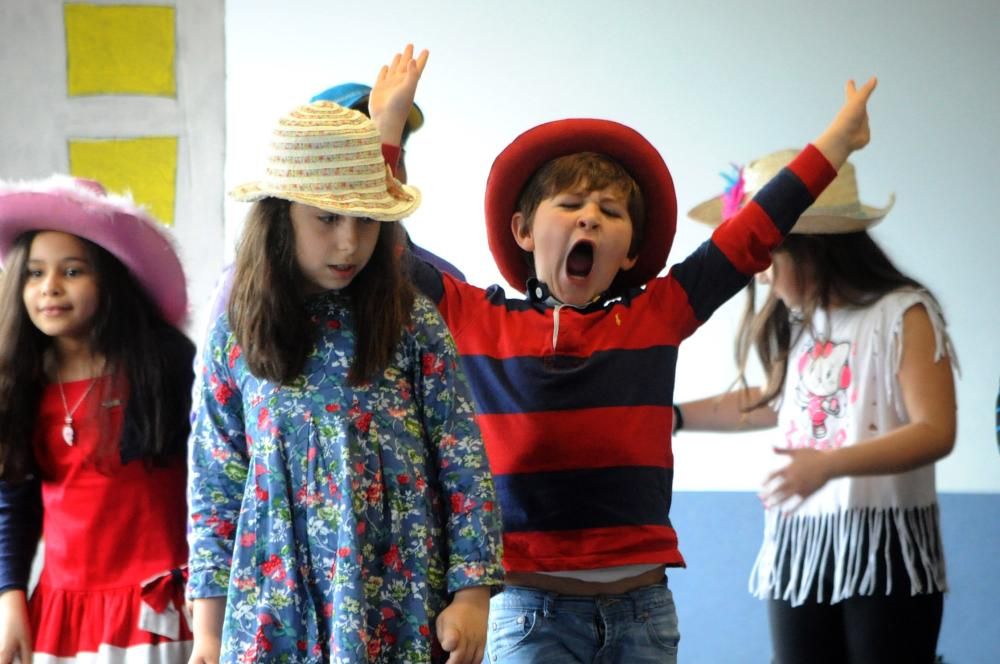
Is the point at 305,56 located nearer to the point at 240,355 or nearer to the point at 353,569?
the point at 240,355

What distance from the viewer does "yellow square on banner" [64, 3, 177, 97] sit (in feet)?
12.5

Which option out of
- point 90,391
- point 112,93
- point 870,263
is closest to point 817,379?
point 870,263

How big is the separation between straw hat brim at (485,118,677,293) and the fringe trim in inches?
25.7

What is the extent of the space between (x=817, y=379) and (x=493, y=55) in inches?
64.0

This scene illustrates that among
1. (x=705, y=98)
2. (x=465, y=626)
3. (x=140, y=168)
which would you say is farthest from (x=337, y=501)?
(x=140, y=168)

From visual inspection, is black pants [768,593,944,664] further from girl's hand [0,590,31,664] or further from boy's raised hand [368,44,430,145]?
girl's hand [0,590,31,664]

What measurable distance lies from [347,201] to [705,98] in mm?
2005

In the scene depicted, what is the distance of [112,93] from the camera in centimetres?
381

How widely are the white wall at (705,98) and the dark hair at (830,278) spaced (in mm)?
850

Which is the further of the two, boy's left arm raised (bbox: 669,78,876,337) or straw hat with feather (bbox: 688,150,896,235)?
straw hat with feather (bbox: 688,150,896,235)

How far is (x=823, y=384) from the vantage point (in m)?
2.31

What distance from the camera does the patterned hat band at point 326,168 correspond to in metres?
1.55

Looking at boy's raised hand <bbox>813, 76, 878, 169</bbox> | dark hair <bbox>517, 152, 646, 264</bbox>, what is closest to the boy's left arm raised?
boy's raised hand <bbox>813, 76, 878, 169</bbox>

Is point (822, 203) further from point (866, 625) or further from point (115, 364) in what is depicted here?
point (115, 364)
